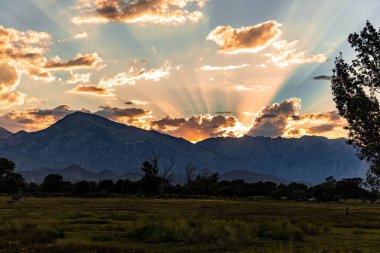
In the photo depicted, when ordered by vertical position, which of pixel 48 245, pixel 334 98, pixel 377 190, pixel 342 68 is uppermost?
pixel 342 68

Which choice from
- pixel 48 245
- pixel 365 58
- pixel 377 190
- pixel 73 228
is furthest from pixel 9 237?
pixel 377 190

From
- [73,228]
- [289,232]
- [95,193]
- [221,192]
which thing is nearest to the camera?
[289,232]

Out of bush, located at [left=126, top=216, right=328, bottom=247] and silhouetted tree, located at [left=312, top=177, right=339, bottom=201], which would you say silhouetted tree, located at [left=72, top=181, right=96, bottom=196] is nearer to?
silhouetted tree, located at [left=312, top=177, right=339, bottom=201]

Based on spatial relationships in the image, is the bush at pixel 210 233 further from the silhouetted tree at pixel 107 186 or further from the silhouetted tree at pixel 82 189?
the silhouetted tree at pixel 107 186

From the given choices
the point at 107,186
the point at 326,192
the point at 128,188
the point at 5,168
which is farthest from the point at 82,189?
the point at 326,192

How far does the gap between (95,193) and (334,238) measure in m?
132

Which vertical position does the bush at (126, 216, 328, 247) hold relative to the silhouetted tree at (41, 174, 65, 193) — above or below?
below

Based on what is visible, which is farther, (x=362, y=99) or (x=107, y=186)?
(x=107, y=186)

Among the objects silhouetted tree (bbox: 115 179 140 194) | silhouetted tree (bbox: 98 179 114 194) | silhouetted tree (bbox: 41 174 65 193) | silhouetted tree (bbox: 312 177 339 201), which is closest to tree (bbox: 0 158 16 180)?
silhouetted tree (bbox: 41 174 65 193)

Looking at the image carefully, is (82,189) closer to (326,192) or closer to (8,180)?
(8,180)

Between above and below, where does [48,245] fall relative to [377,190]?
below

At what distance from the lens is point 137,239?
38.2 meters

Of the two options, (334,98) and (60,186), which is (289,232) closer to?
(334,98)

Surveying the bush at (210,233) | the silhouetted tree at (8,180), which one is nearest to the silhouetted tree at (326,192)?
the silhouetted tree at (8,180)
